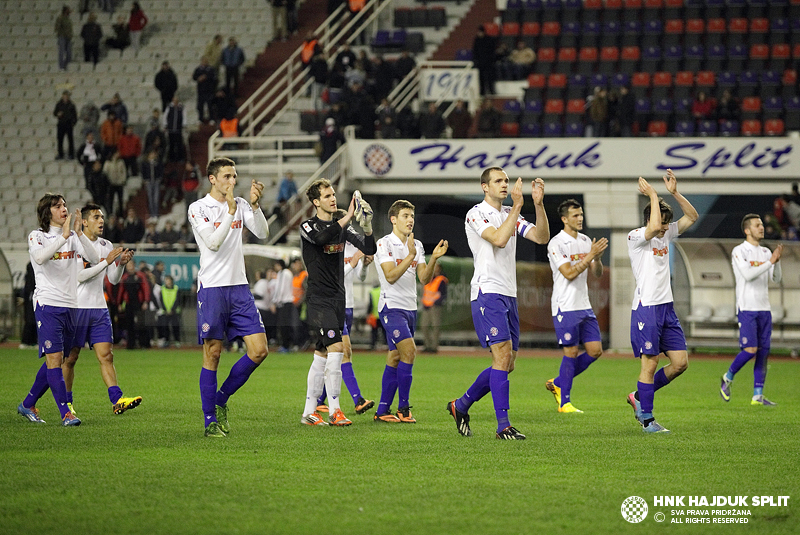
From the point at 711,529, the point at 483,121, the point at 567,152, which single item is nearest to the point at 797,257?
the point at 567,152

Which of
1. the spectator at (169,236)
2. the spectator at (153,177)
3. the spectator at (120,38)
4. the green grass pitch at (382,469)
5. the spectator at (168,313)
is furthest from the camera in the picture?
the spectator at (120,38)

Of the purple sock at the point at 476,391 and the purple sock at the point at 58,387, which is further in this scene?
the purple sock at the point at 58,387

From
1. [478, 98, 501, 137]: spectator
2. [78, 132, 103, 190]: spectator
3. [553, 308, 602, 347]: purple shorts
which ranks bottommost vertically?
[553, 308, 602, 347]: purple shorts

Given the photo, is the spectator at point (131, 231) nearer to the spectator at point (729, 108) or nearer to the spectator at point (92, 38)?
the spectator at point (92, 38)

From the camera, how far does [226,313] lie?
8.60 metres

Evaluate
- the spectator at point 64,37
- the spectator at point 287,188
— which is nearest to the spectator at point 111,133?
the spectator at point 64,37

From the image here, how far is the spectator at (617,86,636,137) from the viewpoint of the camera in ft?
82.4

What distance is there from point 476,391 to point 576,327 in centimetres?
290

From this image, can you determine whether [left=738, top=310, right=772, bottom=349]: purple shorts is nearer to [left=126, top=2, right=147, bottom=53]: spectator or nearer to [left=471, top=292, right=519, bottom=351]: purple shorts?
[left=471, top=292, right=519, bottom=351]: purple shorts

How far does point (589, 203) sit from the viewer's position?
2503 centimetres

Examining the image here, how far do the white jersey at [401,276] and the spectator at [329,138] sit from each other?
15.6 meters

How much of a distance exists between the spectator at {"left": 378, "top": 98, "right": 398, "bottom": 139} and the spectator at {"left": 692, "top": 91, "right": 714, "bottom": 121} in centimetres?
767

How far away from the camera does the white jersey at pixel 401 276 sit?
1020 centimetres

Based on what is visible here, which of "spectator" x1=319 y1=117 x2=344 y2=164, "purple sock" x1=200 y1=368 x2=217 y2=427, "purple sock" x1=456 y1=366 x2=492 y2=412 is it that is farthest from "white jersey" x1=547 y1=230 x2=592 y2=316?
"spectator" x1=319 y1=117 x2=344 y2=164
